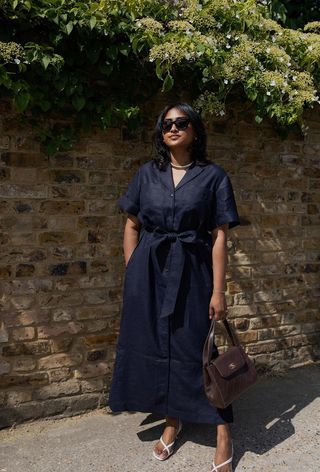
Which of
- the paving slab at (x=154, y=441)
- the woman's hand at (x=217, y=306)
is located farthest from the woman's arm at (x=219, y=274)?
the paving slab at (x=154, y=441)

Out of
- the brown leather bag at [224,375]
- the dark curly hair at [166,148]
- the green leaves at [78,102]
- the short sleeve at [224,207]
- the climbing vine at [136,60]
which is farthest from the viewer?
the green leaves at [78,102]

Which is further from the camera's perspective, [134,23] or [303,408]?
[303,408]

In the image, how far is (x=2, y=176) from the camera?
3084 millimetres

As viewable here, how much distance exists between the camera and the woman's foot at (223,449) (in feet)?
8.73

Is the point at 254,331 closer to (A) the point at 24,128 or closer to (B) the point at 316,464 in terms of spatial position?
(B) the point at 316,464

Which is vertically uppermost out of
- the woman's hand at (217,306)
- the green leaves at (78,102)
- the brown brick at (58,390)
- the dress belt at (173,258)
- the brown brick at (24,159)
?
the green leaves at (78,102)

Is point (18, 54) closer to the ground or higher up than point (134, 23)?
closer to the ground

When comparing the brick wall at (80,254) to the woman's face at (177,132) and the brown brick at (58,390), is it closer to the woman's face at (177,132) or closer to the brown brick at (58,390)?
the brown brick at (58,390)

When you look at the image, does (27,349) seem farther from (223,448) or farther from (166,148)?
(166,148)

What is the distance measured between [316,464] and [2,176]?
2591mm

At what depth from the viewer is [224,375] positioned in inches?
103

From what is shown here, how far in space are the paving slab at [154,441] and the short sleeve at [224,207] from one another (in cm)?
138

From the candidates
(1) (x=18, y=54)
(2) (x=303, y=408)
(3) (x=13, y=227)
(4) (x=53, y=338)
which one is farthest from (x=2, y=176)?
(2) (x=303, y=408)

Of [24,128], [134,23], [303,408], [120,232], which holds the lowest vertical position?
[303,408]
